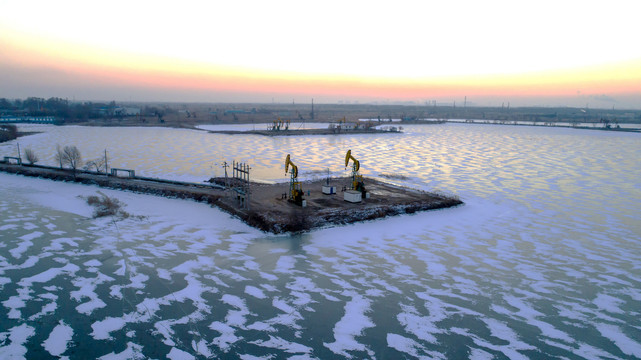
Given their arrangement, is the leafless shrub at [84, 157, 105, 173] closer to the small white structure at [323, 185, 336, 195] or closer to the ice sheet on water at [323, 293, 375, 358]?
the small white structure at [323, 185, 336, 195]

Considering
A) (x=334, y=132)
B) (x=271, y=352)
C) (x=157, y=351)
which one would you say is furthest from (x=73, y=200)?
(x=334, y=132)

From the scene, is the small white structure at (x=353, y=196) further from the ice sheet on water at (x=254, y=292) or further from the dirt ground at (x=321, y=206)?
the ice sheet on water at (x=254, y=292)

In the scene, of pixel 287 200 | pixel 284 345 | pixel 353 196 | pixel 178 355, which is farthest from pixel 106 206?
pixel 284 345

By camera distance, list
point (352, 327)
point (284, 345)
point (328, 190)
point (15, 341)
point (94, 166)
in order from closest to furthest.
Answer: point (15, 341)
point (284, 345)
point (352, 327)
point (328, 190)
point (94, 166)

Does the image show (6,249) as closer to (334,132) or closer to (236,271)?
(236,271)

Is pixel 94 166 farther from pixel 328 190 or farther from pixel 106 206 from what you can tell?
pixel 328 190

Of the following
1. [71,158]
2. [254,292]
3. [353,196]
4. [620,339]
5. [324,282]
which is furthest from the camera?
[71,158]

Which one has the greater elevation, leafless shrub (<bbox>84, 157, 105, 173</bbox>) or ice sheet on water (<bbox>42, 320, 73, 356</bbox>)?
leafless shrub (<bbox>84, 157, 105, 173</bbox>)

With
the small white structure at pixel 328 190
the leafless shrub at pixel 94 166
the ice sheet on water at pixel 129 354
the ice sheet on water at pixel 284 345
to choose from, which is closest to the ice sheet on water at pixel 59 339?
the ice sheet on water at pixel 129 354

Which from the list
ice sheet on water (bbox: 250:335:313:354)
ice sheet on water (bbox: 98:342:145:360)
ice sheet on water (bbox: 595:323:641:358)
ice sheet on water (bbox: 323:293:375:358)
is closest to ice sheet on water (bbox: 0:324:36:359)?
ice sheet on water (bbox: 98:342:145:360)
